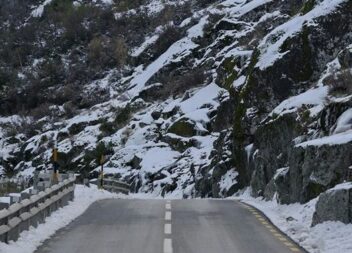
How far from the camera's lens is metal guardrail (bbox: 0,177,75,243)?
10.9 metres

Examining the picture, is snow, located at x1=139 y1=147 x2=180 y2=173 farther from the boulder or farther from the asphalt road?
the boulder

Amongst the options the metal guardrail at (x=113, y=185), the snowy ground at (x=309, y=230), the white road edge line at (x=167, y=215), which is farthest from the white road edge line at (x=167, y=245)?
the metal guardrail at (x=113, y=185)

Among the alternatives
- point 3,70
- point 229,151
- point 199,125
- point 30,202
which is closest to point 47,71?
point 3,70

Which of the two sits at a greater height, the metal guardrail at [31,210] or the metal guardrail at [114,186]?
the metal guardrail at [31,210]

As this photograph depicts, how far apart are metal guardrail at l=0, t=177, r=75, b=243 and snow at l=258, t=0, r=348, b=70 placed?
39.6 ft

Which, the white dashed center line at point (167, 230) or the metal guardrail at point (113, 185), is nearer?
the white dashed center line at point (167, 230)

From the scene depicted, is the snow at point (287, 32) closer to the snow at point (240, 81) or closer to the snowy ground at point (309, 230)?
the snow at point (240, 81)

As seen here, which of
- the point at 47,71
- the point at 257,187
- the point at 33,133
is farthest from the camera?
the point at 47,71

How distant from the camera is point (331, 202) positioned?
493 inches

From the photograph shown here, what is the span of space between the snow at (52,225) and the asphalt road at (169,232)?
0.71ft

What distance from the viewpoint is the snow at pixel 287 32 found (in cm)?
2697

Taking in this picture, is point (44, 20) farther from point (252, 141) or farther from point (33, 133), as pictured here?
point (252, 141)

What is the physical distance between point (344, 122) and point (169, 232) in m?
6.04

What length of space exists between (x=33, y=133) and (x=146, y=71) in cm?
1077
